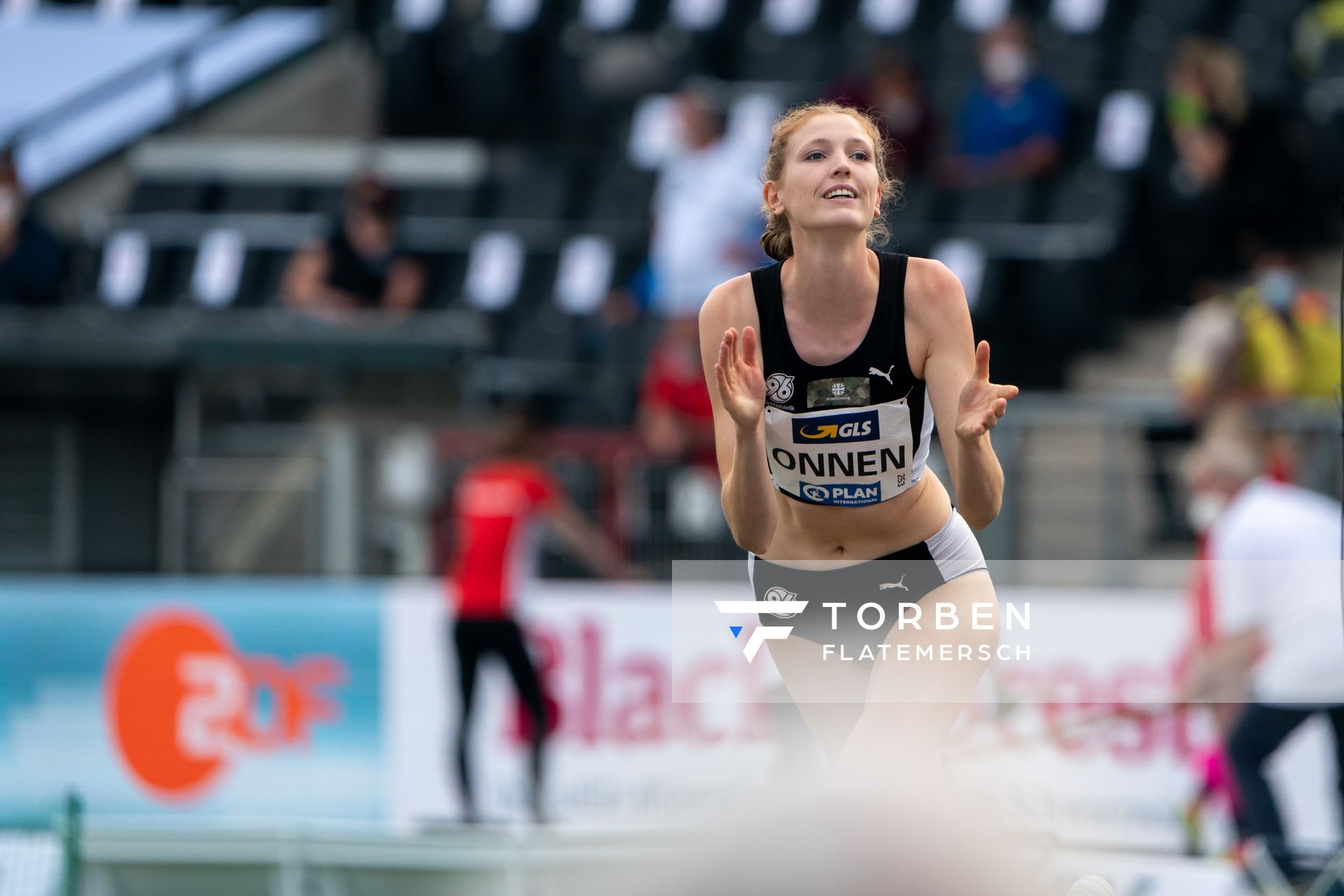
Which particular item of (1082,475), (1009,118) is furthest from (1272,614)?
(1009,118)

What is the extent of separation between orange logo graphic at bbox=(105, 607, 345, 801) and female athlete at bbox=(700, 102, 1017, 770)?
715cm

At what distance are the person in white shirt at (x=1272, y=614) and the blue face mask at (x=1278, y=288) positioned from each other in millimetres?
1276

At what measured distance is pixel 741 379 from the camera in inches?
133

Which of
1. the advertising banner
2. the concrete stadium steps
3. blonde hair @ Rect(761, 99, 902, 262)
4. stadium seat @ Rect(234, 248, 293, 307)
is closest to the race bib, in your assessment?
blonde hair @ Rect(761, 99, 902, 262)

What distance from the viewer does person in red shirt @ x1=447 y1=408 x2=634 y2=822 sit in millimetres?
9625

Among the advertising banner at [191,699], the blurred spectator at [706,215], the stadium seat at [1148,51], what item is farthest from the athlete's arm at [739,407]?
the stadium seat at [1148,51]

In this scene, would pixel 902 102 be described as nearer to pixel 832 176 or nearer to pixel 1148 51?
pixel 1148 51

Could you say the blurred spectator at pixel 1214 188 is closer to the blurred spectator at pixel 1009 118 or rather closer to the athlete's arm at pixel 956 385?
the blurred spectator at pixel 1009 118

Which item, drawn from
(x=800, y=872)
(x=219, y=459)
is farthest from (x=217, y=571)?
(x=800, y=872)

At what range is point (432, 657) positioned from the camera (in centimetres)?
1063

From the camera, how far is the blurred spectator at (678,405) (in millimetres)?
9148

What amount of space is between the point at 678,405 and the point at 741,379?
589 cm

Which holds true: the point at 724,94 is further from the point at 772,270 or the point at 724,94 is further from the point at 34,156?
the point at 772,270

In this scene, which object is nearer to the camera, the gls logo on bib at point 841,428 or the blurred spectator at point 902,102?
the gls logo on bib at point 841,428
